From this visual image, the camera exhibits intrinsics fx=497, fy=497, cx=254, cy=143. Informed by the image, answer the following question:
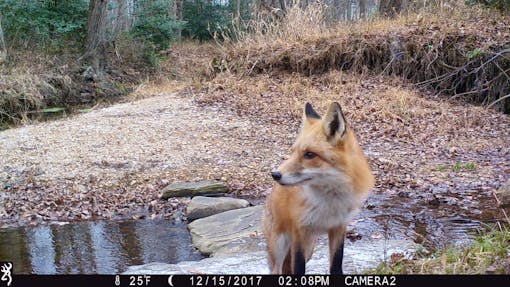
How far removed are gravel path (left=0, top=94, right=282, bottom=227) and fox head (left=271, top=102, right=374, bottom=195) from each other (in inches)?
190

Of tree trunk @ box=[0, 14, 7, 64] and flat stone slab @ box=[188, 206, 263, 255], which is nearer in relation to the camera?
flat stone slab @ box=[188, 206, 263, 255]

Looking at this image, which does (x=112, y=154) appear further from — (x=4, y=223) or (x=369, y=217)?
(x=369, y=217)

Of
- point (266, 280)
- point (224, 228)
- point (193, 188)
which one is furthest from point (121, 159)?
point (266, 280)

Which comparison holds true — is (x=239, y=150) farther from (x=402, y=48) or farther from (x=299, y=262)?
(x=402, y=48)

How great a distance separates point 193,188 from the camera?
8.39 m

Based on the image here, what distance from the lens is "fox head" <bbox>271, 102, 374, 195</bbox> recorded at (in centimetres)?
334

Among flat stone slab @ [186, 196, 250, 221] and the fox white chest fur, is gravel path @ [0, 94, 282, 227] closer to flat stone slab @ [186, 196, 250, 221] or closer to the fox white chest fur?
flat stone slab @ [186, 196, 250, 221]

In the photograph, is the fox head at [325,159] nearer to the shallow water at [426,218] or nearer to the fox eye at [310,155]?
the fox eye at [310,155]

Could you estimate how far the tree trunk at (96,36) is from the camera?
18.0m

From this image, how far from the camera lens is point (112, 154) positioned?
33.1 ft

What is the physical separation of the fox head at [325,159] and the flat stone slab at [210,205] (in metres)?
4.17

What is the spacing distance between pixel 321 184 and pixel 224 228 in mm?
3326

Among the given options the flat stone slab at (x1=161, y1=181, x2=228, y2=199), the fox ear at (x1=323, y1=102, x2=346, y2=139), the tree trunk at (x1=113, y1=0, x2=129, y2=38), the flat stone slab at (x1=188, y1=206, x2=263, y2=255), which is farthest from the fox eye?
the tree trunk at (x1=113, y1=0, x2=129, y2=38)

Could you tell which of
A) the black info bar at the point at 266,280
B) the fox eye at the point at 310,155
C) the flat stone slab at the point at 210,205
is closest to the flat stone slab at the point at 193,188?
the flat stone slab at the point at 210,205
